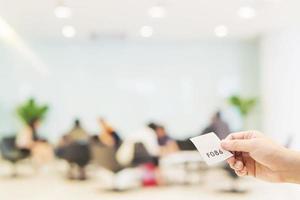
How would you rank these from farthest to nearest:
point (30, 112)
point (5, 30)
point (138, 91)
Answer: point (138, 91), point (30, 112), point (5, 30)

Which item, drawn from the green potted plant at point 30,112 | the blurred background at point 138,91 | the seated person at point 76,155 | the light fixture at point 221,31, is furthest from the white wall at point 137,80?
the seated person at point 76,155

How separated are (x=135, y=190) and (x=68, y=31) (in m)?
5.39

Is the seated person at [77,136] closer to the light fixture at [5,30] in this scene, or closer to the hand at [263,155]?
the light fixture at [5,30]

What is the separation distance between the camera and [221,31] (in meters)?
11.5

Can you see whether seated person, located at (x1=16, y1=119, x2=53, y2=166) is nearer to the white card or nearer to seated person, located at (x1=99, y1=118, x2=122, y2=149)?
seated person, located at (x1=99, y1=118, x2=122, y2=149)

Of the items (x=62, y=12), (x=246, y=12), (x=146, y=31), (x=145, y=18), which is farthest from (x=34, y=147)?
(x=246, y=12)

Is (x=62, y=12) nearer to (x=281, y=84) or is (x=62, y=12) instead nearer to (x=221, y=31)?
(x=221, y=31)

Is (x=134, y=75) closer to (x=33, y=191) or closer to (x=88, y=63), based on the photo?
(x=88, y=63)

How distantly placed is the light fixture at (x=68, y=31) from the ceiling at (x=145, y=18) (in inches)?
5.9

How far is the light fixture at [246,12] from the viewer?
28.2 feet

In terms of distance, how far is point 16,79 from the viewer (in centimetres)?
1326

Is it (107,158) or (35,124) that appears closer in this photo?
(107,158)

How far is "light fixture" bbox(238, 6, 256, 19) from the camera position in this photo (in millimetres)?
8602

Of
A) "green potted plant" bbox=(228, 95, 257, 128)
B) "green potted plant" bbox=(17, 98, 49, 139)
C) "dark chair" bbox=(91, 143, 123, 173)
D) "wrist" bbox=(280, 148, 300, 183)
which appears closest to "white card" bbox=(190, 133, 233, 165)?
"wrist" bbox=(280, 148, 300, 183)
